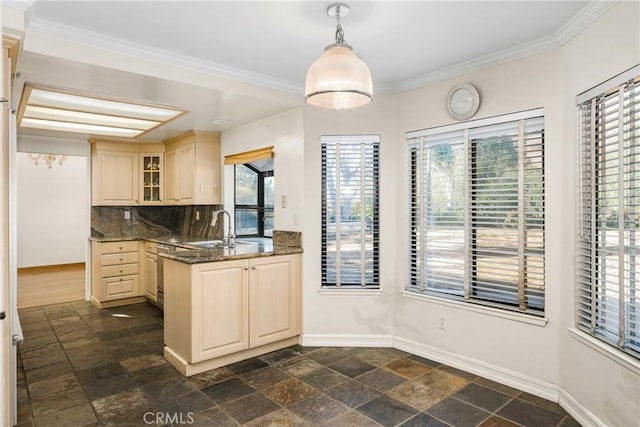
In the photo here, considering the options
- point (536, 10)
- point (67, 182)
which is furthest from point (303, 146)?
point (67, 182)

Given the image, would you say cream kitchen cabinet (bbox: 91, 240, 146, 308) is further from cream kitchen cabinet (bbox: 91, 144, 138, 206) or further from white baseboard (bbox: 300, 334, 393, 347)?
white baseboard (bbox: 300, 334, 393, 347)

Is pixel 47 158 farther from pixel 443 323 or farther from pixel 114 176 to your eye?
pixel 443 323

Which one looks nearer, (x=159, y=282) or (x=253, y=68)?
(x=253, y=68)

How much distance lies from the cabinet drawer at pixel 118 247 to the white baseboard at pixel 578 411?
4860 mm

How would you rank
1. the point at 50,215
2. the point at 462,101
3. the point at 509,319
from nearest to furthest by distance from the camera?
1. the point at 509,319
2. the point at 462,101
3. the point at 50,215

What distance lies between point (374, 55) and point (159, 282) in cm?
363

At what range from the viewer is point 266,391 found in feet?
9.02

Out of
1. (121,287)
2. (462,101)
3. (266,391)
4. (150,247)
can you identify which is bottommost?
(266,391)

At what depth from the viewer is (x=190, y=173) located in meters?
4.88

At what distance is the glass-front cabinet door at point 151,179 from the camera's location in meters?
5.54

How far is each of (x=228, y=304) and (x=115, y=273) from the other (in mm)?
2657

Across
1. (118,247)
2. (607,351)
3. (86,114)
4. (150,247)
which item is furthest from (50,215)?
(607,351)

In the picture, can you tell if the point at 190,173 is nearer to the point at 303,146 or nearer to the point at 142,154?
the point at 142,154

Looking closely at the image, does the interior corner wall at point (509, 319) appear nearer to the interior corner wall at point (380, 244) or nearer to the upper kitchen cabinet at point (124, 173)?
the interior corner wall at point (380, 244)
